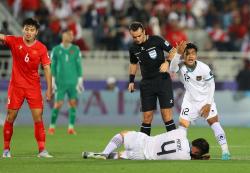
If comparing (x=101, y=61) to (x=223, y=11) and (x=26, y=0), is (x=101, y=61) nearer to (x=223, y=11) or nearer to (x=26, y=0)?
(x=26, y=0)

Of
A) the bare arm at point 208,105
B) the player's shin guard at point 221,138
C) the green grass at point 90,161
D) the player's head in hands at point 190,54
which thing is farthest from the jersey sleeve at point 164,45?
the green grass at point 90,161

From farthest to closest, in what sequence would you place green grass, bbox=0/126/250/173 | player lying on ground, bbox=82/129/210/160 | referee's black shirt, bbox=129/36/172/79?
referee's black shirt, bbox=129/36/172/79, player lying on ground, bbox=82/129/210/160, green grass, bbox=0/126/250/173

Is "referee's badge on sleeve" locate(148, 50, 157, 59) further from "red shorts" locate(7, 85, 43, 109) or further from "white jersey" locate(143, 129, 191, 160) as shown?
"white jersey" locate(143, 129, 191, 160)

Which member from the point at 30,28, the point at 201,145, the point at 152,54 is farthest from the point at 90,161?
the point at 152,54

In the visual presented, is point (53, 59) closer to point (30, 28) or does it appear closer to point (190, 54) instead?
point (30, 28)

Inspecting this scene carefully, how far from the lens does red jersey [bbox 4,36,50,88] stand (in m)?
15.2

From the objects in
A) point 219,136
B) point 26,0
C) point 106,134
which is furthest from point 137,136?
point 26,0

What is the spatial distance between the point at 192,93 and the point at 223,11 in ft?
52.6

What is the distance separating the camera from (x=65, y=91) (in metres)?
23.0

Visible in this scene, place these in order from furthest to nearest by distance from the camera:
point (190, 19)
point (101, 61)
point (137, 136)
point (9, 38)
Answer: point (190, 19), point (101, 61), point (9, 38), point (137, 136)

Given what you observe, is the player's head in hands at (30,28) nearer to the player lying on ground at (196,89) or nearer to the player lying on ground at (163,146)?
the player lying on ground at (163,146)

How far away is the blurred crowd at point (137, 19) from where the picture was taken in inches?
1137

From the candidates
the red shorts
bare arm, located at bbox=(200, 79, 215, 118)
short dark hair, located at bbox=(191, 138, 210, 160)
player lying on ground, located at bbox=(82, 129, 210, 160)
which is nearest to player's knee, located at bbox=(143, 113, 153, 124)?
bare arm, located at bbox=(200, 79, 215, 118)

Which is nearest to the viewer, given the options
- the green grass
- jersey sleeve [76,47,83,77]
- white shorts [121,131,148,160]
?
the green grass
